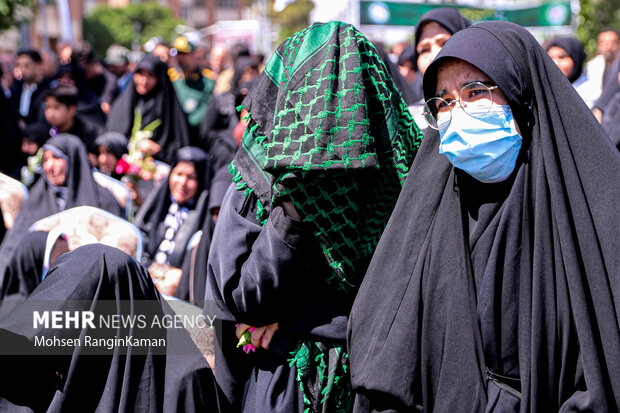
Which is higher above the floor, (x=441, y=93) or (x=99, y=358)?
(x=441, y=93)

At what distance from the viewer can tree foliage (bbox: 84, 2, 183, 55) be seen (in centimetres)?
5056

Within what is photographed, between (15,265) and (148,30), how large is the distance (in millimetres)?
57993

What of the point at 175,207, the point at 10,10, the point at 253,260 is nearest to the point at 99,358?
the point at 253,260

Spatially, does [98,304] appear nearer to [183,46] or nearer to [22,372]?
[22,372]

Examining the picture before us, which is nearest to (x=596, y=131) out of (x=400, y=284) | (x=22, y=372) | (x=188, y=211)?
(x=400, y=284)

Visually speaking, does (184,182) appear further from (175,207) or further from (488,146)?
(488,146)

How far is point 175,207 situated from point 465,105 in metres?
3.00

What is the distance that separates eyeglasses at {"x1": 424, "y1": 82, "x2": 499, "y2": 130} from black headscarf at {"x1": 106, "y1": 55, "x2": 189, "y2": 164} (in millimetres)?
4532

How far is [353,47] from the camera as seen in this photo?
187cm

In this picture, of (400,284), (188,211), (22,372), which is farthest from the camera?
(188,211)

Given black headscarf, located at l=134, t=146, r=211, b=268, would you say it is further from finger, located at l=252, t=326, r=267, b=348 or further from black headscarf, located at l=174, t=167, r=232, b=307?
finger, located at l=252, t=326, r=267, b=348

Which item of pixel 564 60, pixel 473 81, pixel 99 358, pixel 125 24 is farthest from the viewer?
pixel 125 24

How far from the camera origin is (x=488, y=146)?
5.84 ft

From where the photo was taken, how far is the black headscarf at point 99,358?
2.14m
